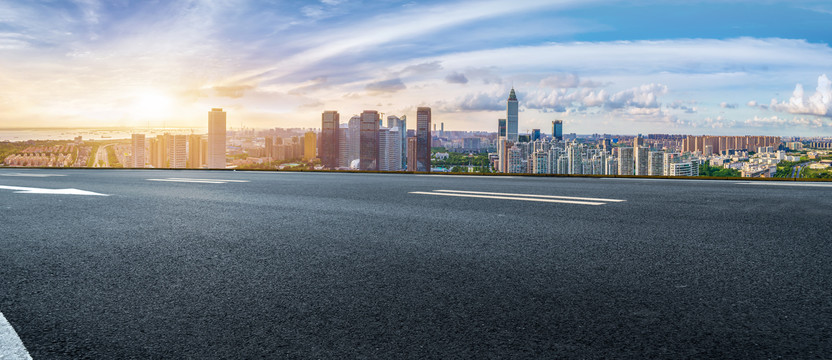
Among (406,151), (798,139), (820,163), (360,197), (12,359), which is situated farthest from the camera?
(406,151)

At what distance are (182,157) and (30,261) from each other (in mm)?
18096

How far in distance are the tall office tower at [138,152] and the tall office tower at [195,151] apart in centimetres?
169

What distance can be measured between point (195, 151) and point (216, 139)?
4.45 ft

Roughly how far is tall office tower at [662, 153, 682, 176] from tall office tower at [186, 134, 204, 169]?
45.9 feet

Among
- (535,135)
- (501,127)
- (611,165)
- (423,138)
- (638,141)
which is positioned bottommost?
(611,165)

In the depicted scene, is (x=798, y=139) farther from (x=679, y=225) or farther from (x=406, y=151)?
(x=679, y=225)

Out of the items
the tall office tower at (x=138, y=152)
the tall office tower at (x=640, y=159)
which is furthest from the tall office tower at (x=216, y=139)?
the tall office tower at (x=640, y=159)

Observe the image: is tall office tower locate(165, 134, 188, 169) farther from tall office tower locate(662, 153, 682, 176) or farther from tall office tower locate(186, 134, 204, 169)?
tall office tower locate(662, 153, 682, 176)

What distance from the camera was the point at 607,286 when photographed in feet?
9.78

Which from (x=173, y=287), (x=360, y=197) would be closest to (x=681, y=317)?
(x=173, y=287)

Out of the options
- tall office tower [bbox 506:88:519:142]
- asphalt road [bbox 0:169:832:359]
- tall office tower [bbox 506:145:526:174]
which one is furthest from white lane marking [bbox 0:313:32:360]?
tall office tower [bbox 506:88:519:142]

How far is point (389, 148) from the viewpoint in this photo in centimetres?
1984

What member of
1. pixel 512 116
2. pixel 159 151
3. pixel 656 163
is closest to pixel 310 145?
pixel 159 151

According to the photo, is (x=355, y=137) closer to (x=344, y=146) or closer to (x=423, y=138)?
(x=344, y=146)
